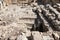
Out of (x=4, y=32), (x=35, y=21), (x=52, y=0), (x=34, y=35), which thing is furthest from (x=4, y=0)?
(x=34, y=35)

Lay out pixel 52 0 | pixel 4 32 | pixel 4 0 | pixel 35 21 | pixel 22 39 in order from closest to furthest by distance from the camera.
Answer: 1. pixel 22 39
2. pixel 4 32
3. pixel 35 21
4. pixel 4 0
5. pixel 52 0

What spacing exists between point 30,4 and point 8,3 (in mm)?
2658

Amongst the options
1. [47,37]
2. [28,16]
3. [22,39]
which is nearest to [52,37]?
[47,37]

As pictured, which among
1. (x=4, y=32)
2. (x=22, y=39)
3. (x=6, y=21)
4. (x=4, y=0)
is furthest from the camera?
(x=4, y=0)

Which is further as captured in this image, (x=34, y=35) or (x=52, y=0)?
(x=52, y=0)

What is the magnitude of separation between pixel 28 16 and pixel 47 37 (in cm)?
558

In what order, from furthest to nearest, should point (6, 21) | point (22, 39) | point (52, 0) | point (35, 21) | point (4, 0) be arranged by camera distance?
point (52, 0), point (4, 0), point (35, 21), point (6, 21), point (22, 39)

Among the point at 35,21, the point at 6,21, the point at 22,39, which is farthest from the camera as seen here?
the point at 35,21

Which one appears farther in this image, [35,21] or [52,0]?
[52,0]

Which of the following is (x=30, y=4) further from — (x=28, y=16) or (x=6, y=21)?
(x=6, y=21)

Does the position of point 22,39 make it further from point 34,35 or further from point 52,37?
point 52,37

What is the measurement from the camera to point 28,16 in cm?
1233

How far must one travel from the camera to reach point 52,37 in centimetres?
713

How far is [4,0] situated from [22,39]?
11.5 metres
